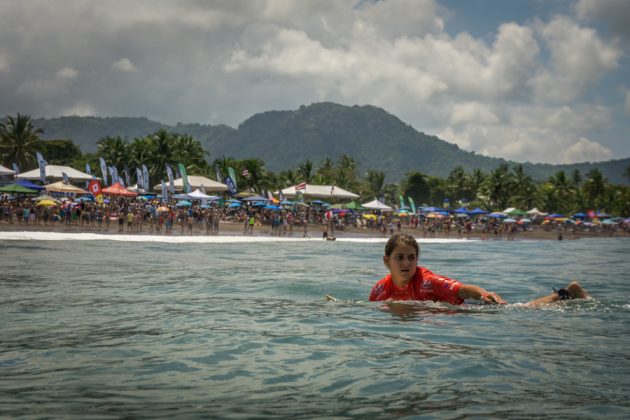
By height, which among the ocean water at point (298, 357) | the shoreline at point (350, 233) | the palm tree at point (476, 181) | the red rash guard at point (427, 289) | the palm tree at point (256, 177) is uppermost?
the palm tree at point (476, 181)

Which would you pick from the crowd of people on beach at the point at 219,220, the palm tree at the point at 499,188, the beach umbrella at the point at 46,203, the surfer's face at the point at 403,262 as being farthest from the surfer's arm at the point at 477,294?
the palm tree at the point at 499,188

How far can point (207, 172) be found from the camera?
81.6 meters

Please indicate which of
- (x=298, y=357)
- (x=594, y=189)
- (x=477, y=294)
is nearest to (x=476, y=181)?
(x=594, y=189)

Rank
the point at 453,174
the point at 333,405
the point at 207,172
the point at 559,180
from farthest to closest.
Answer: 1. the point at 453,174
2. the point at 559,180
3. the point at 207,172
4. the point at 333,405

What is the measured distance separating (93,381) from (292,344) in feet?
5.31

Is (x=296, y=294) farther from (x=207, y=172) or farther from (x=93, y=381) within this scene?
(x=207, y=172)

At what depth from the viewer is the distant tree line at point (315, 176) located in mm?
72625

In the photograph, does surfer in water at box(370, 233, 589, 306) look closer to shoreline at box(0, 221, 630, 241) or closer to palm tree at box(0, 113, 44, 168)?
shoreline at box(0, 221, 630, 241)

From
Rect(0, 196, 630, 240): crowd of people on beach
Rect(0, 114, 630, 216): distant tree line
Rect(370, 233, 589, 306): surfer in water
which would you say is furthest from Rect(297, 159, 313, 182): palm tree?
Rect(370, 233, 589, 306): surfer in water

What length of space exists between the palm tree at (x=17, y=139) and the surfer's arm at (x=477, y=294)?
73.4 metres

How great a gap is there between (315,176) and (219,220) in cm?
4306

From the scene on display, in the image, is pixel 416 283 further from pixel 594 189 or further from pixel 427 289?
pixel 594 189

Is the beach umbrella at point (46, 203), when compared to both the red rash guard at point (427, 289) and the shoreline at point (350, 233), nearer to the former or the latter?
the shoreline at point (350, 233)

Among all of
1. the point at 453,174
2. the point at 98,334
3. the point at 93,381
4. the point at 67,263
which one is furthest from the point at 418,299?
the point at 453,174
